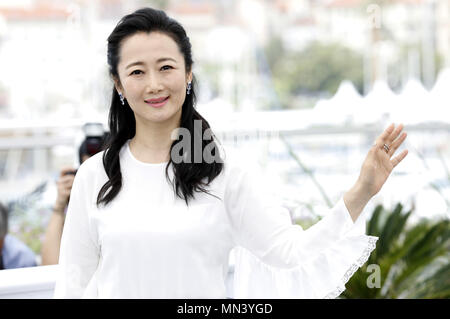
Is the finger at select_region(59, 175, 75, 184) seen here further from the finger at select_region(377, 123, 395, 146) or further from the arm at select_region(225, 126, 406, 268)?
the finger at select_region(377, 123, 395, 146)

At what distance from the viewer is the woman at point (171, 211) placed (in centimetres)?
106

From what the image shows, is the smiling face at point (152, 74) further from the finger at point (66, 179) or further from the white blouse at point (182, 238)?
the finger at point (66, 179)

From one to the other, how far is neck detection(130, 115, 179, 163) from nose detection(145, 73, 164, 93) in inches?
3.1

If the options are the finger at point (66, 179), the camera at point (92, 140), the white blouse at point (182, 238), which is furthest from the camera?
the camera at point (92, 140)

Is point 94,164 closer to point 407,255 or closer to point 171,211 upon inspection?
point 171,211

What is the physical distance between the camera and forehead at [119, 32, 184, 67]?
1.09 m

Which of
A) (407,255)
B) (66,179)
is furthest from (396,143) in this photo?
(66,179)

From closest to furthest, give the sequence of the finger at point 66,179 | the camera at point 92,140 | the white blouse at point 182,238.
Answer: the white blouse at point 182,238 → the finger at point 66,179 → the camera at point 92,140

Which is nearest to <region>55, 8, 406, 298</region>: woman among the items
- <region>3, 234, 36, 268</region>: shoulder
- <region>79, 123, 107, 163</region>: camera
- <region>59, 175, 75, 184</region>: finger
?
<region>59, 175, 75, 184</region>: finger

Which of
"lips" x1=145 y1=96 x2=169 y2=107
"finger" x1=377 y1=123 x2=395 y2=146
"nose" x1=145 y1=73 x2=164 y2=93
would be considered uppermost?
"nose" x1=145 y1=73 x2=164 y2=93

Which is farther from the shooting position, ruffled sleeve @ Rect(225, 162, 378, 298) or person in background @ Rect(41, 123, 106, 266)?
person in background @ Rect(41, 123, 106, 266)

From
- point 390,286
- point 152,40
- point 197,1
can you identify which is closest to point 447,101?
point 390,286

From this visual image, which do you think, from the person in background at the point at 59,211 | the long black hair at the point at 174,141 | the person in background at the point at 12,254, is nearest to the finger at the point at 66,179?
the person in background at the point at 59,211

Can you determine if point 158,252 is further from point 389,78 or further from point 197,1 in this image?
point 197,1
